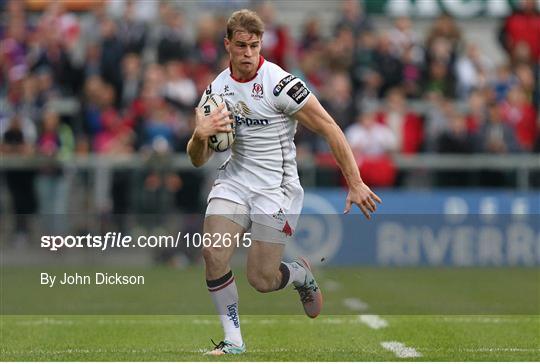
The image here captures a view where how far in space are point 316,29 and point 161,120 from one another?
14.6 feet

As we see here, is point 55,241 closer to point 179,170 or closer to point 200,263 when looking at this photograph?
point 200,263

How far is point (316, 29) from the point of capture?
23.5 metres

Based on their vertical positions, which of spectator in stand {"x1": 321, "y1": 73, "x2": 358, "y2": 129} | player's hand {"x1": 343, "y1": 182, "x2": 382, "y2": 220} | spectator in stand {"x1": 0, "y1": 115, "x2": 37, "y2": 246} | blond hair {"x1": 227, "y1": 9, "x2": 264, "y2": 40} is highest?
blond hair {"x1": 227, "y1": 9, "x2": 264, "y2": 40}

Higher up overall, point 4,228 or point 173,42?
point 173,42

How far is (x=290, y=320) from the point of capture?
12570 millimetres

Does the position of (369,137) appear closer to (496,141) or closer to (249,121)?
(496,141)

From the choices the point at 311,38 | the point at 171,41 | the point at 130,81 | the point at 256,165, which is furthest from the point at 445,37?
the point at 256,165

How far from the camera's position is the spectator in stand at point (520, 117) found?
22109mm

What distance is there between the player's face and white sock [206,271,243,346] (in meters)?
1.54

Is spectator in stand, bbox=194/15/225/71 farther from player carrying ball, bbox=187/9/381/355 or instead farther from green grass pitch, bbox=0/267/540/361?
player carrying ball, bbox=187/9/381/355

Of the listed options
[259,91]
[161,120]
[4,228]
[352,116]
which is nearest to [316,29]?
[352,116]


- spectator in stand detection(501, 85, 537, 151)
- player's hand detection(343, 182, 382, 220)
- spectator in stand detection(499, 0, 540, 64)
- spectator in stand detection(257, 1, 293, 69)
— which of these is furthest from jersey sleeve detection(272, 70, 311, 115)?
spectator in stand detection(499, 0, 540, 64)

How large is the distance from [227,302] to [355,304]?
4.98 meters

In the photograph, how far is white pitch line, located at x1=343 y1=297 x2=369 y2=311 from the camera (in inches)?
545
